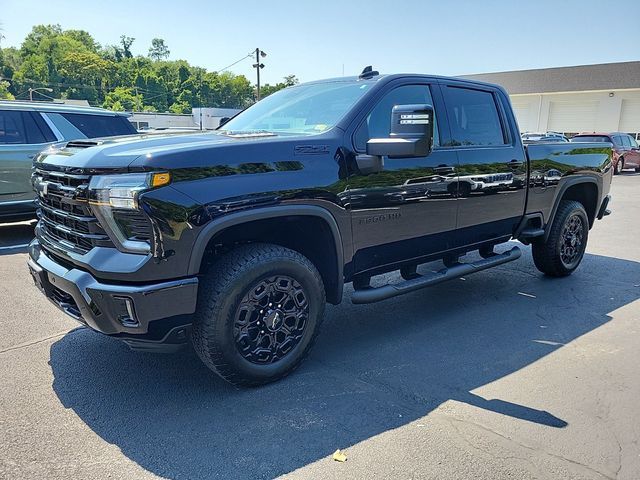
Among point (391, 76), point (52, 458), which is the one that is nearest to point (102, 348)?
point (52, 458)

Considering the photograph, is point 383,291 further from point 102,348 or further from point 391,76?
point 102,348

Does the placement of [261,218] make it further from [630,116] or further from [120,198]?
[630,116]

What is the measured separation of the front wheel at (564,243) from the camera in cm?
585

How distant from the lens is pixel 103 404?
320 centimetres

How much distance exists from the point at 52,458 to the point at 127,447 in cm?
36

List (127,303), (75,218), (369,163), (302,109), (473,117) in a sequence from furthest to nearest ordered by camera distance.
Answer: (473,117)
(302,109)
(369,163)
(75,218)
(127,303)

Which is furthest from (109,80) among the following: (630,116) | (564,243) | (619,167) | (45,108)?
(564,243)

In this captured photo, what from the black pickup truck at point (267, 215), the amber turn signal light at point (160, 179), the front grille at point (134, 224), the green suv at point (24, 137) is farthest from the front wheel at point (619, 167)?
the front grille at point (134, 224)

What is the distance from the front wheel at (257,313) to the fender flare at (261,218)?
0.22 metres

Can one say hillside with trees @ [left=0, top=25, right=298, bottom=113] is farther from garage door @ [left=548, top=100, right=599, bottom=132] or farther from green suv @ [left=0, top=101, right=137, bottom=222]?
green suv @ [left=0, top=101, right=137, bottom=222]

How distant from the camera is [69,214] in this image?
3139mm

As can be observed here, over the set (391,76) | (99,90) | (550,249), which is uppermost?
(99,90)

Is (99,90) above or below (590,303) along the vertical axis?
above

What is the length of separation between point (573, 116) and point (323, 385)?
42946mm
